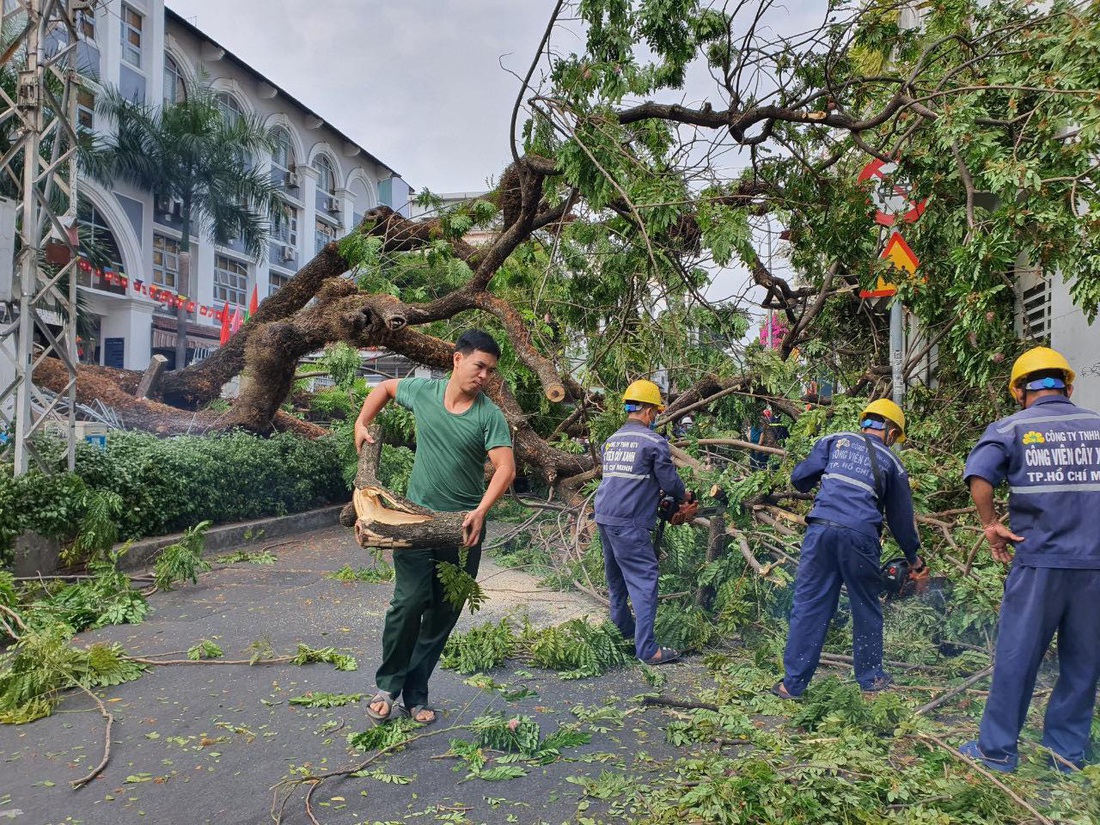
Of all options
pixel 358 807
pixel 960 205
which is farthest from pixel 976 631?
pixel 358 807

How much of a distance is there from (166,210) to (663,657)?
90.5ft

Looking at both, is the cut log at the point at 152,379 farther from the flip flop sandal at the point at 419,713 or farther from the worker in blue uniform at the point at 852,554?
the worker in blue uniform at the point at 852,554

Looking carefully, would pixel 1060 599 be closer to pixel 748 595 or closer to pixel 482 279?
pixel 748 595

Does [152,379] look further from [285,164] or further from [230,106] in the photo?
[285,164]

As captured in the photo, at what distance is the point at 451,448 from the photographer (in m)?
3.80

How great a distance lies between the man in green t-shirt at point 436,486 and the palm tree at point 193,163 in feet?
75.7

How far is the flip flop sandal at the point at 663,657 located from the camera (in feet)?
16.3

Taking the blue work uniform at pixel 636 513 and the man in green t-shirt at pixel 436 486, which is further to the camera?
the blue work uniform at pixel 636 513

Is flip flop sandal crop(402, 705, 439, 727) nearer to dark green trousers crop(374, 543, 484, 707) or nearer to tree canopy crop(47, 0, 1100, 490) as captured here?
dark green trousers crop(374, 543, 484, 707)

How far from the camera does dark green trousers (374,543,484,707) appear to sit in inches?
145

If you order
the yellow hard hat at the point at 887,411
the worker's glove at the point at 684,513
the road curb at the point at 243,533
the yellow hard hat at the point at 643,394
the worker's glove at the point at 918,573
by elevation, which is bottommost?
the road curb at the point at 243,533

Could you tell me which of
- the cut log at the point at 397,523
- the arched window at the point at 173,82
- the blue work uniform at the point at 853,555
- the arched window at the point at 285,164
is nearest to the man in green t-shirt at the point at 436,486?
the cut log at the point at 397,523

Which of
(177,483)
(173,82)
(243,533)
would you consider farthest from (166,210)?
(177,483)

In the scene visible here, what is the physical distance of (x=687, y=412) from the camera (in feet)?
23.9
